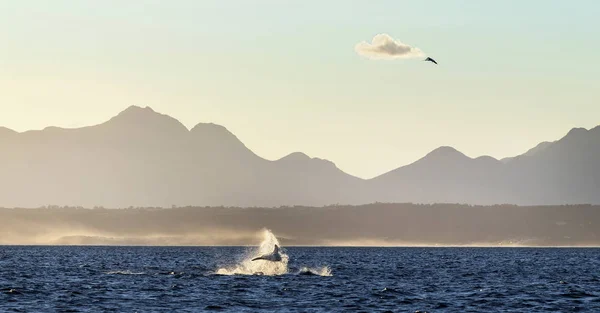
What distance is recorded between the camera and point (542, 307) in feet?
284

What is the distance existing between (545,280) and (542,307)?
45228 millimetres

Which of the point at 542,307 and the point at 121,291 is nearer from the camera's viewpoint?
the point at 542,307

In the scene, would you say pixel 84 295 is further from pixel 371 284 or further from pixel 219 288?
pixel 371 284

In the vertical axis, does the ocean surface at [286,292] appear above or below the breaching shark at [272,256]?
below

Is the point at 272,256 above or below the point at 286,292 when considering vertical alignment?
above

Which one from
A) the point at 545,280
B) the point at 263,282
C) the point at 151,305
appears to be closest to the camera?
the point at 151,305

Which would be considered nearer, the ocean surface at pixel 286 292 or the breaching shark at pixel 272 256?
the ocean surface at pixel 286 292

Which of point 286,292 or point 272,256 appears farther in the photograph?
point 272,256

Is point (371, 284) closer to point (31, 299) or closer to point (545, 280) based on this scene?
point (545, 280)

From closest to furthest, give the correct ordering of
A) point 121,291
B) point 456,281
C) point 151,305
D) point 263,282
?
1. point 151,305
2. point 121,291
3. point 263,282
4. point 456,281

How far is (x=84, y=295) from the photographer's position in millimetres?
93500

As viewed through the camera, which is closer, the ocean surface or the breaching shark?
the ocean surface

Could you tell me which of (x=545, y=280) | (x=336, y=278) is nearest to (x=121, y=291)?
(x=336, y=278)

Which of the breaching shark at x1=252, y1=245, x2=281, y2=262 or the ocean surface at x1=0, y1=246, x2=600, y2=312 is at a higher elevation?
the breaching shark at x1=252, y1=245, x2=281, y2=262
